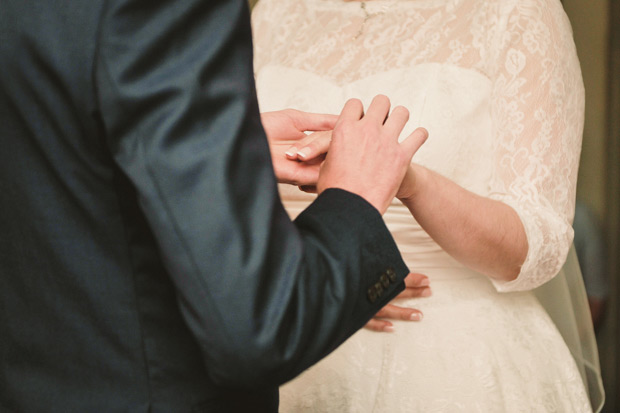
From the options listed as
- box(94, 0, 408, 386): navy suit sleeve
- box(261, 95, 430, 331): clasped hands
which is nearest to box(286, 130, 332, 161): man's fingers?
box(261, 95, 430, 331): clasped hands

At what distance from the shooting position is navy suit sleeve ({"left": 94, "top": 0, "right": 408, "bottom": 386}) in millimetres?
601

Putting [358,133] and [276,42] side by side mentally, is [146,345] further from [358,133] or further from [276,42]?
[276,42]

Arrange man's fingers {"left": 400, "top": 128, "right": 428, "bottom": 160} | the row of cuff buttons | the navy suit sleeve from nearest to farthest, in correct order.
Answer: the navy suit sleeve
the row of cuff buttons
man's fingers {"left": 400, "top": 128, "right": 428, "bottom": 160}

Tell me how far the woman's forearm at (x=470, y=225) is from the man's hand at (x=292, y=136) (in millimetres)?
225

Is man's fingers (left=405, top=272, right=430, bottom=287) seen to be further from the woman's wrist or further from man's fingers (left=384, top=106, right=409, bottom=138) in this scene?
man's fingers (left=384, top=106, right=409, bottom=138)

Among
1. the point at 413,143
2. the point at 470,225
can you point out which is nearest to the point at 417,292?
the point at 470,225

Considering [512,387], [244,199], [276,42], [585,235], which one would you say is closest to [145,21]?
[244,199]

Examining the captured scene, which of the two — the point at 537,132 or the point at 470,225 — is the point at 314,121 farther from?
the point at 537,132

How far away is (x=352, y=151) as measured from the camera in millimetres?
885

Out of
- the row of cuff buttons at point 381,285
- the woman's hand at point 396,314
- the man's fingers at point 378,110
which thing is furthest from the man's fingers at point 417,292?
the row of cuff buttons at point 381,285

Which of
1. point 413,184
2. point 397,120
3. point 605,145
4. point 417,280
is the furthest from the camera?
point 605,145

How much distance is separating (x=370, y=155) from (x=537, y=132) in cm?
68

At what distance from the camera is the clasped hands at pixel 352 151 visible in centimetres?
85

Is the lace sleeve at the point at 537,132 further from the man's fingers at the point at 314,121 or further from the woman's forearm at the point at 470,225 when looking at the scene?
→ the man's fingers at the point at 314,121
